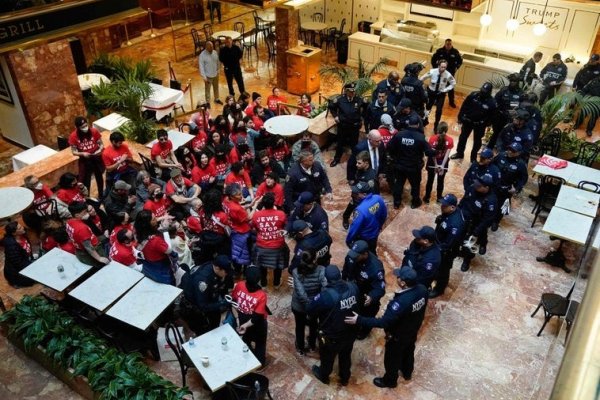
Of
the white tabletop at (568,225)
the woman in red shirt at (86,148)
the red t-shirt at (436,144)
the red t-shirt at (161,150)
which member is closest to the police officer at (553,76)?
the red t-shirt at (436,144)

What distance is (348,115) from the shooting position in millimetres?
9570

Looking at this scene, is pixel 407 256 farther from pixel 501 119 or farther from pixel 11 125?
pixel 11 125

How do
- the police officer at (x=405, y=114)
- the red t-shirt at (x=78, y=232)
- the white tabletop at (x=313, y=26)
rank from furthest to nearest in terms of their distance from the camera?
1. the white tabletop at (x=313, y=26)
2. the police officer at (x=405, y=114)
3. the red t-shirt at (x=78, y=232)

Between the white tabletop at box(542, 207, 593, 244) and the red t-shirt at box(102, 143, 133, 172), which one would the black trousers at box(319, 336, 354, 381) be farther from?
the red t-shirt at box(102, 143, 133, 172)

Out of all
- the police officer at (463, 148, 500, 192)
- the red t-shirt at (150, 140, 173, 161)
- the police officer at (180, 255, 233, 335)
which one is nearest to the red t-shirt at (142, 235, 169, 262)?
the police officer at (180, 255, 233, 335)

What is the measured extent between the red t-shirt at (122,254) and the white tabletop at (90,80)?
20.3 ft

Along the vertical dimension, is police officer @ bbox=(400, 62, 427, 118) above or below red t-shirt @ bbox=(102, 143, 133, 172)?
above

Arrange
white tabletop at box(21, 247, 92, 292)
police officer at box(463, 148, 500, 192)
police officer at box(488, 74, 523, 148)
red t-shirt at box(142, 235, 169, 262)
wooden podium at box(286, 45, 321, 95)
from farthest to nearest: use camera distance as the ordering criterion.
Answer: wooden podium at box(286, 45, 321, 95), police officer at box(488, 74, 523, 148), police officer at box(463, 148, 500, 192), white tabletop at box(21, 247, 92, 292), red t-shirt at box(142, 235, 169, 262)

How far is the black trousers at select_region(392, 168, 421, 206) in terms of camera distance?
334 inches

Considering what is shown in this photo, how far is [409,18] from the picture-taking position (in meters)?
14.7

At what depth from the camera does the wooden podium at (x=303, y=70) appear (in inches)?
512

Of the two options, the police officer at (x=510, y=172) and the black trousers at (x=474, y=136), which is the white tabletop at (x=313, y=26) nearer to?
the black trousers at (x=474, y=136)

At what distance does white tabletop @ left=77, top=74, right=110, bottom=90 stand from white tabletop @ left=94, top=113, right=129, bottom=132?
1189 millimetres

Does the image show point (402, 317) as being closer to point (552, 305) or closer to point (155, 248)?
point (552, 305)
